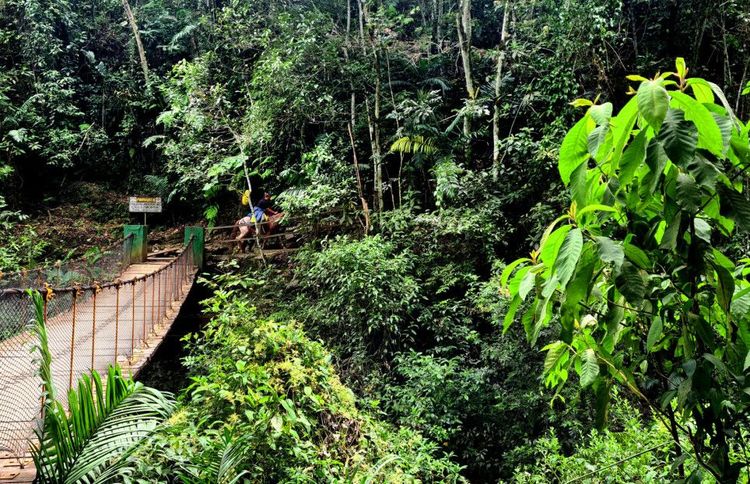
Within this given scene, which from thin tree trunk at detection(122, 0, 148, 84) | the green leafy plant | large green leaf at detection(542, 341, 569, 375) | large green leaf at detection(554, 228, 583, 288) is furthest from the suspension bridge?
thin tree trunk at detection(122, 0, 148, 84)

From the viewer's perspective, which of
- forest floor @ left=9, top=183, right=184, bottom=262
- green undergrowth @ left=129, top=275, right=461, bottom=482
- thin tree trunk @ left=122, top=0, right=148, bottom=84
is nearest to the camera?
green undergrowth @ left=129, top=275, right=461, bottom=482

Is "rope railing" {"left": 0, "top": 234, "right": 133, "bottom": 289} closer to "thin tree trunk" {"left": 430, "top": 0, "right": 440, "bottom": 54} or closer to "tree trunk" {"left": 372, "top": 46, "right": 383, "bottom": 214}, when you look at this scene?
"tree trunk" {"left": 372, "top": 46, "right": 383, "bottom": 214}

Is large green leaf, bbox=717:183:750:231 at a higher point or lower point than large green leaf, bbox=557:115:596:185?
lower

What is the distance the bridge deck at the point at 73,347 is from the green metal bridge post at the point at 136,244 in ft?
1.74

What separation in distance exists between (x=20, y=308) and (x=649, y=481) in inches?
117

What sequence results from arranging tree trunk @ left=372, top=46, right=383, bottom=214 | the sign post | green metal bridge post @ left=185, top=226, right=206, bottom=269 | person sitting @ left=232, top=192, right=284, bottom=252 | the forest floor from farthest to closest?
1. the forest floor
2. the sign post
3. person sitting @ left=232, top=192, right=284, bottom=252
4. green metal bridge post @ left=185, top=226, right=206, bottom=269
5. tree trunk @ left=372, top=46, right=383, bottom=214

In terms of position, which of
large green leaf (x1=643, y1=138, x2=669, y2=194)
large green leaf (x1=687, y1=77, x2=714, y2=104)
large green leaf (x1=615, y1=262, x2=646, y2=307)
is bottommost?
large green leaf (x1=615, y1=262, x2=646, y2=307)

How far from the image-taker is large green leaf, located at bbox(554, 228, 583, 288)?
0.69m

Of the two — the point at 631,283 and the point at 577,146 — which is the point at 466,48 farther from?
the point at 631,283

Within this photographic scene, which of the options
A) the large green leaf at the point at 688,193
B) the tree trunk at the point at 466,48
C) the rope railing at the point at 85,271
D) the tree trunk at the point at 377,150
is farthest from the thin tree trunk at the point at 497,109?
the large green leaf at the point at 688,193

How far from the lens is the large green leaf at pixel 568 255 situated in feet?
2.25

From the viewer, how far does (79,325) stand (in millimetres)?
3963

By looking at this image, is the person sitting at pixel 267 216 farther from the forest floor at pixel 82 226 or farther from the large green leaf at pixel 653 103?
the large green leaf at pixel 653 103

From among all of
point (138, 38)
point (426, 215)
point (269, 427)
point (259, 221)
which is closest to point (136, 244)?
point (259, 221)
